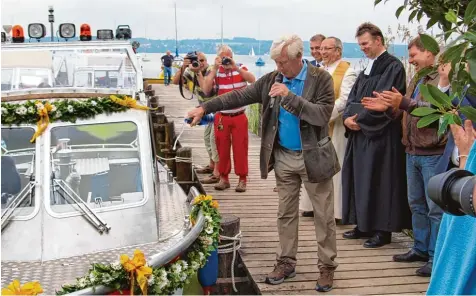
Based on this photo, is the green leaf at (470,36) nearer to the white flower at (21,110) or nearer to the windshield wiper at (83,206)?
the windshield wiper at (83,206)

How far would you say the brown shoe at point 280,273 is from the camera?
186 inches

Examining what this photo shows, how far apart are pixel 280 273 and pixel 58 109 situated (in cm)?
230

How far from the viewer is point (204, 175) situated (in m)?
8.88

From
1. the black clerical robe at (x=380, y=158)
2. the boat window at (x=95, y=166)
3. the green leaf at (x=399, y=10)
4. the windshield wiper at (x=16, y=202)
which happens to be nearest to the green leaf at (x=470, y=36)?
the green leaf at (x=399, y=10)

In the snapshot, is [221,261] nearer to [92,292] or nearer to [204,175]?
[92,292]

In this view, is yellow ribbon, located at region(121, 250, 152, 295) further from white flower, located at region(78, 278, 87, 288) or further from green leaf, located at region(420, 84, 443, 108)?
green leaf, located at region(420, 84, 443, 108)

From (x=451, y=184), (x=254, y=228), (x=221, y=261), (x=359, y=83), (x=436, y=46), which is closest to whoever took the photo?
(x=451, y=184)

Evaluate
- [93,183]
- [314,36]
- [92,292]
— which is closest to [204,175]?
[314,36]

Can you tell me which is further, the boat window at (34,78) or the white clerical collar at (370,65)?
the boat window at (34,78)

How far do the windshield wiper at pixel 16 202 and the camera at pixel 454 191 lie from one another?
3.80 metres

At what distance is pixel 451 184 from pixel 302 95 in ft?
9.61

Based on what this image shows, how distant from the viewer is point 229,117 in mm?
7223

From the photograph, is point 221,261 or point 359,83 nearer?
point 359,83

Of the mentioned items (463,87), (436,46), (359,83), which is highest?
(436,46)
